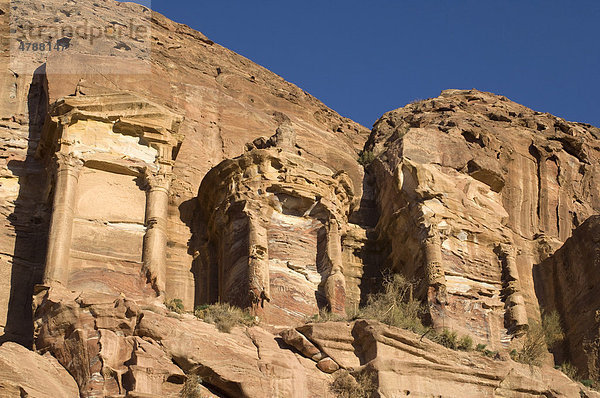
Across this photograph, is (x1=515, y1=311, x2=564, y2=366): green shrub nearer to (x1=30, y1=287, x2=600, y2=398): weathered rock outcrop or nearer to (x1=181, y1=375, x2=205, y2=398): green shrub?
(x1=30, y1=287, x2=600, y2=398): weathered rock outcrop

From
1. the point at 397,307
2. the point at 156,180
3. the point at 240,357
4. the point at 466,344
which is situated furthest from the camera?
the point at 156,180

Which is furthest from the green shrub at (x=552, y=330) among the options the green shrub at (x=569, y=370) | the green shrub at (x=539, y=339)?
the green shrub at (x=569, y=370)

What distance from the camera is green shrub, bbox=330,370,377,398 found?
91.0 feet

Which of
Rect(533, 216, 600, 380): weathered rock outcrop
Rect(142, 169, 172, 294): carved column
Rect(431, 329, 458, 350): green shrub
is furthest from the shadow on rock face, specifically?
Rect(533, 216, 600, 380): weathered rock outcrop

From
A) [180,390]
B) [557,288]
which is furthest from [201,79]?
[180,390]

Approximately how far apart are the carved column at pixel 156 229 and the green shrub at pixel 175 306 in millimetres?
669

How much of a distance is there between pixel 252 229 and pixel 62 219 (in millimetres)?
5205

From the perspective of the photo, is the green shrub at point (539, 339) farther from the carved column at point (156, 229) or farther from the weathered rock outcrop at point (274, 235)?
the carved column at point (156, 229)

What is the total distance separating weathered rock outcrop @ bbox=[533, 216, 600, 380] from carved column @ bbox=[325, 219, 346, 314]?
657cm

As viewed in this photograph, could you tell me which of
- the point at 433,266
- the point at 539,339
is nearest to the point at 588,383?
the point at 539,339

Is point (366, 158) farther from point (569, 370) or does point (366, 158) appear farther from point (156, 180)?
point (569, 370)

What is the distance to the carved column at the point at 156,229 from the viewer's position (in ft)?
105

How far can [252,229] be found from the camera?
3353cm

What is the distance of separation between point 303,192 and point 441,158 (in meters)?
5.88
